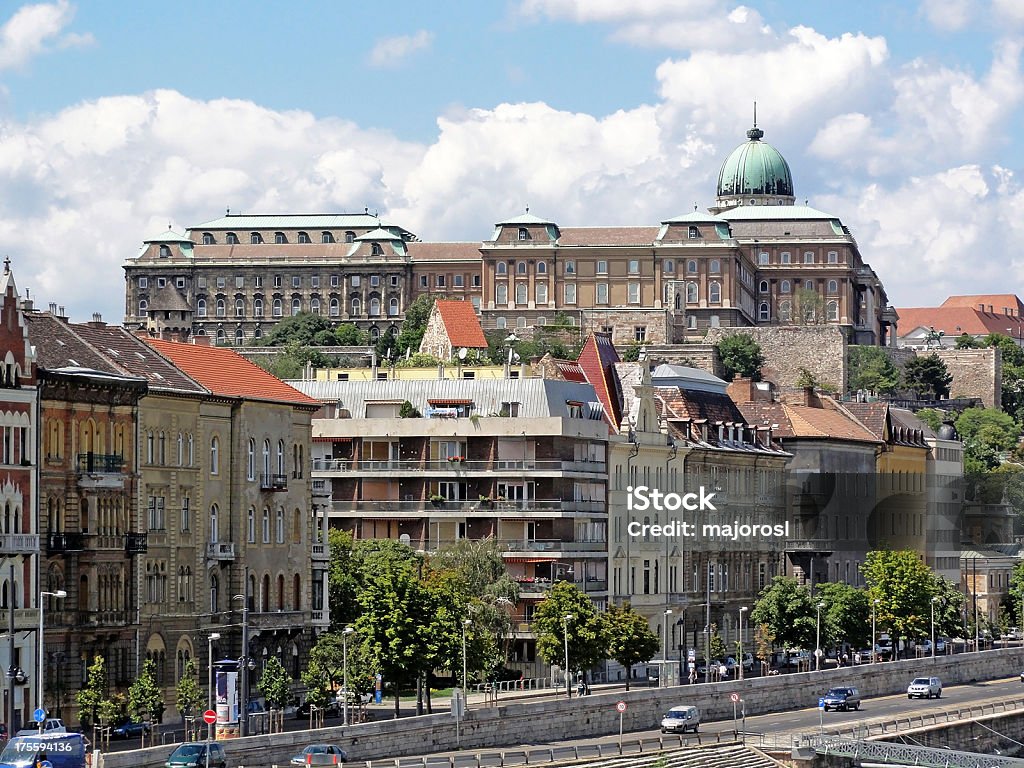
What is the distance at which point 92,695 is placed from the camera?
290ft

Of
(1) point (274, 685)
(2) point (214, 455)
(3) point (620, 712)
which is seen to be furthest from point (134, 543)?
(3) point (620, 712)

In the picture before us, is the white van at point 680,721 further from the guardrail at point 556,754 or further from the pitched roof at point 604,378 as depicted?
the pitched roof at point 604,378

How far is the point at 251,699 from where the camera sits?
328ft

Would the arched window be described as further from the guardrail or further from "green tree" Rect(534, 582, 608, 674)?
the guardrail

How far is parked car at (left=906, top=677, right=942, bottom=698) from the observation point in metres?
127

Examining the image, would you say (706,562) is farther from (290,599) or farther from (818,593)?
(290,599)

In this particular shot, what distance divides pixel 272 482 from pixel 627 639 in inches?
696

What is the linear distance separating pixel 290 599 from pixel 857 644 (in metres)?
42.3

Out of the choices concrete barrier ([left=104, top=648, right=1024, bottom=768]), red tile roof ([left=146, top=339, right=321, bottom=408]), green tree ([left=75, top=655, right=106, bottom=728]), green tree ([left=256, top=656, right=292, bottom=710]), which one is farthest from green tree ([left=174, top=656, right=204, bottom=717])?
red tile roof ([left=146, top=339, right=321, bottom=408])

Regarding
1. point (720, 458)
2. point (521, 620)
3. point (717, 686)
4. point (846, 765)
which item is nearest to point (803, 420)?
point (720, 458)

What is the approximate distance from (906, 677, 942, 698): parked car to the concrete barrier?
3.77ft

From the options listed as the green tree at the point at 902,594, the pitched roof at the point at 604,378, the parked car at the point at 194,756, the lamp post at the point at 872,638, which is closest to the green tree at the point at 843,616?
the lamp post at the point at 872,638

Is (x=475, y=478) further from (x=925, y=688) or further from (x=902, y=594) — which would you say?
(x=902, y=594)

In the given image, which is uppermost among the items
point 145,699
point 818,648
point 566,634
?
point 566,634
